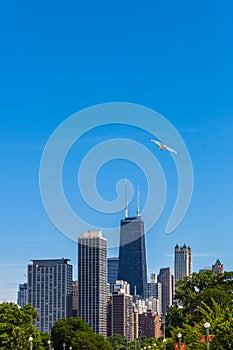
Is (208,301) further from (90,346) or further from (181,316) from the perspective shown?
(90,346)

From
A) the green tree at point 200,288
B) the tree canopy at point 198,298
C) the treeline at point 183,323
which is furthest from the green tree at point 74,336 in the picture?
the green tree at point 200,288

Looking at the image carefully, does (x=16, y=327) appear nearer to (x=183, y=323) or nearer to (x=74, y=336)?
(x=183, y=323)

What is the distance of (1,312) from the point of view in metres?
61.2

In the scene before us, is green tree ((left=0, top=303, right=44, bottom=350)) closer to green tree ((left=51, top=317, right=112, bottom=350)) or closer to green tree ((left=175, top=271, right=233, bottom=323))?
green tree ((left=175, top=271, right=233, bottom=323))

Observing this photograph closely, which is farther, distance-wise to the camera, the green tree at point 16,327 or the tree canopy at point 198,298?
the tree canopy at point 198,298

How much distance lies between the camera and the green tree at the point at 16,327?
5804 cm

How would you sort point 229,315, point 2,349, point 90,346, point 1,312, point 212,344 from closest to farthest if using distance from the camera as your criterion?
point 212,344 < point 229,315 < point 2,349 < point 1,312 < point 90,346

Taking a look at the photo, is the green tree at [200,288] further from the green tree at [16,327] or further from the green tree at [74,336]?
the green tree at [16,327]

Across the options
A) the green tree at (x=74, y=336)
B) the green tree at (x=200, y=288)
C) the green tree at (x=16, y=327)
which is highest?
the green tree at (x=200, y=288)

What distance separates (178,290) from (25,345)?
1304 inches

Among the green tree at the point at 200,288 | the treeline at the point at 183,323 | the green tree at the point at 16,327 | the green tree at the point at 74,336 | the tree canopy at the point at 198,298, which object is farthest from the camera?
the green tree at the point at 74,336

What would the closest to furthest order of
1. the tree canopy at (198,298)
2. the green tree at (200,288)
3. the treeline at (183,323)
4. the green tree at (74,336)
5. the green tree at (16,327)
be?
the treeline at (183,323)
the green tree at (16,327)
the tree canopy at (198,298)
the green tree at (200,288)
the green tree at (74,336)

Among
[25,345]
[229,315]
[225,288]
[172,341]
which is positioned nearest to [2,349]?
[25,345]

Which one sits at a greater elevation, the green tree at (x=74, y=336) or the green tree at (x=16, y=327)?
the green tree at (x=74, y=336)
